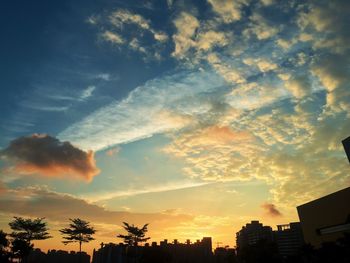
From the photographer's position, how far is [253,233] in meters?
184

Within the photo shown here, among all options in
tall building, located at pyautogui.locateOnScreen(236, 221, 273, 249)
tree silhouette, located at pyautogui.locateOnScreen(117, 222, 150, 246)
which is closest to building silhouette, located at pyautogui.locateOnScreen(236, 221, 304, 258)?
tall building, located at pyautogui.locateOnScreen(236, 221, 273, 249)

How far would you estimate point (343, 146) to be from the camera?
45.2 m

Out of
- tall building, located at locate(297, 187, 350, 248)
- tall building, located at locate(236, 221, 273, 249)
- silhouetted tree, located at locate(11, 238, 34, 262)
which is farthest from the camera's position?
tall building, located at locate(236, 221, 273, 249)

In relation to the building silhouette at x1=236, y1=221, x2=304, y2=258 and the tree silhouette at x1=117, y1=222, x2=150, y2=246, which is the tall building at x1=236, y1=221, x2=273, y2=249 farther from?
the tree silhouette at x1=117, y1=222, x2=150, y2=246

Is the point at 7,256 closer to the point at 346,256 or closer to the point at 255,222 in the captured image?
the point at 346,256

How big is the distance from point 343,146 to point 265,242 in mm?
23479

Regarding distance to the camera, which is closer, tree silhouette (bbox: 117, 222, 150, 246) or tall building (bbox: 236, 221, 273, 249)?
tree silhouette (bbox: 117, 222, 150, 246)

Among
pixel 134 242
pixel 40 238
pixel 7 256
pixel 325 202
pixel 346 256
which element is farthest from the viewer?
pixel 134 242

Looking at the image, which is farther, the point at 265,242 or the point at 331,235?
the point at 265,242

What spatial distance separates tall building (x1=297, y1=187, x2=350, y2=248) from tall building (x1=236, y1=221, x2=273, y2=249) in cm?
13456

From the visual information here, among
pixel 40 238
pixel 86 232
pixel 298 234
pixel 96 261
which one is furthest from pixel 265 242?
pixel 298 234

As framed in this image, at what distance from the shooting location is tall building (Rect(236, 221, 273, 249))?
17900 cm

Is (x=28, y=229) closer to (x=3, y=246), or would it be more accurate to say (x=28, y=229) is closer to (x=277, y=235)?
(x=3, y=246)

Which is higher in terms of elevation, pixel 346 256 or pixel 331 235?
pixel 331 235
